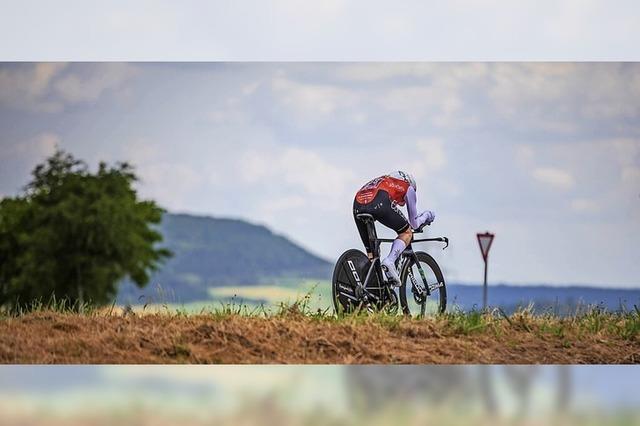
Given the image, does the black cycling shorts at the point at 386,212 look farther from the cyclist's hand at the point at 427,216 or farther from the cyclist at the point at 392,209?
the cyclist's hand at the point at 427,216

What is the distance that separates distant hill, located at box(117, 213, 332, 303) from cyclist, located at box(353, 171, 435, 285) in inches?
217

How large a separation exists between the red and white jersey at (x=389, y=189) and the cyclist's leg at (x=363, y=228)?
0.19 feet

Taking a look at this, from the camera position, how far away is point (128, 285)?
23828mm

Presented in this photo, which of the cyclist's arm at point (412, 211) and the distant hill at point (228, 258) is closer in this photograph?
the cyclist's arm at point (412, 211)

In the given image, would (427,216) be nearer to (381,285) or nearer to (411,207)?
(411,207)

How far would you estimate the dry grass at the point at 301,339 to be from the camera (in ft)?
36.3

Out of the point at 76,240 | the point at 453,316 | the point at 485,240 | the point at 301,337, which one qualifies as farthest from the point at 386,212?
the point at 76,240

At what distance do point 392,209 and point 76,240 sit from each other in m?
12.0

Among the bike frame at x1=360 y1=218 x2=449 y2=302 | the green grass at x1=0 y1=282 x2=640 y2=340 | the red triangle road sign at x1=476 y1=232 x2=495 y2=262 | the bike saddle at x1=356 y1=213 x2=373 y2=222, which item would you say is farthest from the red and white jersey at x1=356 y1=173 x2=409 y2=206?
the red triangle road sign at x1=476 y1=232 x2=495 y2=262

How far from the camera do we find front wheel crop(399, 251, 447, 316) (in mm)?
12453

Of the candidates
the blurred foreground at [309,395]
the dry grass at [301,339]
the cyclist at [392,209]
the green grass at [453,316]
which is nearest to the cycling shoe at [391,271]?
the cyclist at [392,209]

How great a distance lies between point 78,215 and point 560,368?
13.3m

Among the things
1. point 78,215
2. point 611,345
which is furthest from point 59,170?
point 611,345

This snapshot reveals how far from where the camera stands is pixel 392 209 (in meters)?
12.5
